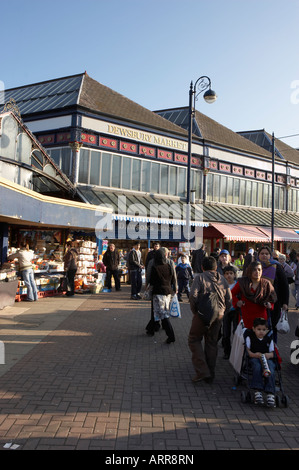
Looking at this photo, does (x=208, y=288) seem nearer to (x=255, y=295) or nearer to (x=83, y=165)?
(x=255, y=295)

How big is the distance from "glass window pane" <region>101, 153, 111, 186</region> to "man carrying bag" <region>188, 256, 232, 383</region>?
13.9 m

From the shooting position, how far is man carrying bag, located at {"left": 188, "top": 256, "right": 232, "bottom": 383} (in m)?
5.20

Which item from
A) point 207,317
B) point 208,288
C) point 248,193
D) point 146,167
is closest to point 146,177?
point 146,167

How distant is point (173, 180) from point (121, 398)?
17.6 metres

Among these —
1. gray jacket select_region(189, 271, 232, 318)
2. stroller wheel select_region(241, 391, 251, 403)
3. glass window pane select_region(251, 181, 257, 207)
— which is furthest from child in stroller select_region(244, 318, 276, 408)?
glass window pane select_region(251, 181, 257, 207)

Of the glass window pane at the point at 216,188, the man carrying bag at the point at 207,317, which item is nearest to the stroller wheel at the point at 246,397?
the man carrying bag at the point at 207,317

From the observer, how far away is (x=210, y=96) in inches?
576

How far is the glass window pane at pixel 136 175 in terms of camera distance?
64.6 feet

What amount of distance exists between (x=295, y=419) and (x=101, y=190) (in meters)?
15.4

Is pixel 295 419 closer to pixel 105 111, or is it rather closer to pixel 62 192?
pixel 62 192

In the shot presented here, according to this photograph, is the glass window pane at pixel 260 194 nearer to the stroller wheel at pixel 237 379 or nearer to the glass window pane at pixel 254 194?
the glass window pane at pixel 254 194

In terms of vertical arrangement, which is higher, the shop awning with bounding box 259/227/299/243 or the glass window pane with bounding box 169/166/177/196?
the glass window pane with bounding box 169/166/177/196

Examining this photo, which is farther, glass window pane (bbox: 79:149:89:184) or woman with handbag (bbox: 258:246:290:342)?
glass window pane (bbox: 79:149:89:184)

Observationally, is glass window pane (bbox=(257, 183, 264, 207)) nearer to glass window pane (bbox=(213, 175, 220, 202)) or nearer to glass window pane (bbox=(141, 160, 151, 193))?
glass window pane (bbox=(213, 175, 220, 202))
